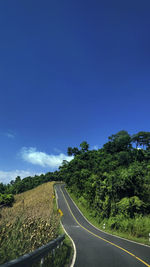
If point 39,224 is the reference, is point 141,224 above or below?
below

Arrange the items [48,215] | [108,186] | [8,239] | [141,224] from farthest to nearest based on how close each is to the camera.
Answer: [108,186]
[141,224]
[48,215]
[8,239]

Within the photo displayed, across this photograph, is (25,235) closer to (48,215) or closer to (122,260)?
(48,215)

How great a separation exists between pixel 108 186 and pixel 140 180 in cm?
501

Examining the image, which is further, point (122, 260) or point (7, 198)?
point (7, 198)

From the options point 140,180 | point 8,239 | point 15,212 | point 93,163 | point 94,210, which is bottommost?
point 94,210

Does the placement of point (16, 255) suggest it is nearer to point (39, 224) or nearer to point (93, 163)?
point (39, 224)

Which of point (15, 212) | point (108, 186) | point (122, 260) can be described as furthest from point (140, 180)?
point (15, 212)

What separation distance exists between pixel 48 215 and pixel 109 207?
21.6 meters

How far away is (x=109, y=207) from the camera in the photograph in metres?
26.7

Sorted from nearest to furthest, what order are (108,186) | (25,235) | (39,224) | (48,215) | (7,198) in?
(25,235) → (39,224) → (48,215) → (108,186) → (7,198)

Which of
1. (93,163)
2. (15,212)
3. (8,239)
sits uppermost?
(93,163)

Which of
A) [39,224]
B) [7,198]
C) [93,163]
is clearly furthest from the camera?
[93,163]

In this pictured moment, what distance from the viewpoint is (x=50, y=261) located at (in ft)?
20.8

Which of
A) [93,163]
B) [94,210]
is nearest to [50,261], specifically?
[94,210]
